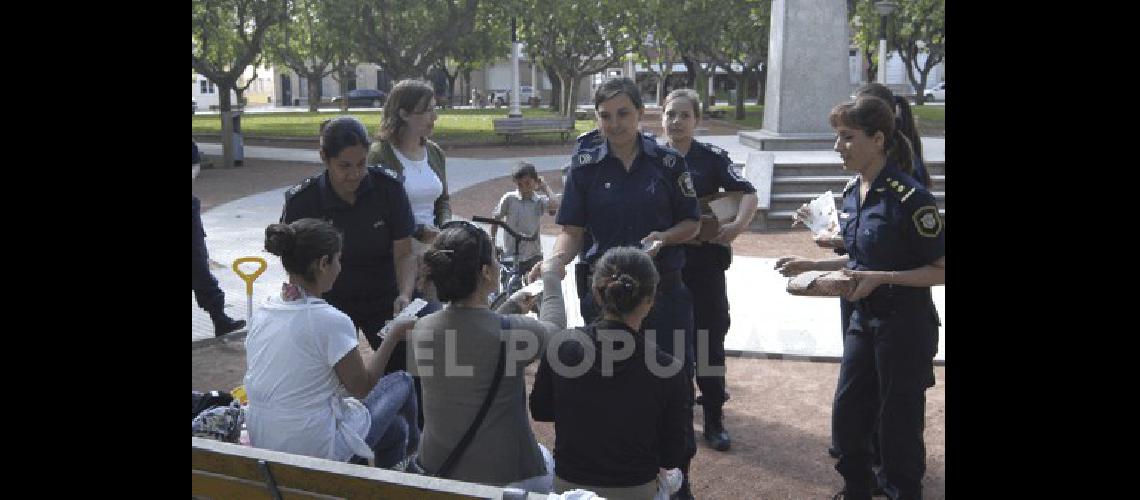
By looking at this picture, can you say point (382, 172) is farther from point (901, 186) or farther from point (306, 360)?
point (901, 186)

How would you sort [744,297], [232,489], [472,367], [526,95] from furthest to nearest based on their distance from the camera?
[526,95] → [744,297] → [472,367] → [232,489]

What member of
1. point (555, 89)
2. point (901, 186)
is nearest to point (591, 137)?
point (901, 186)

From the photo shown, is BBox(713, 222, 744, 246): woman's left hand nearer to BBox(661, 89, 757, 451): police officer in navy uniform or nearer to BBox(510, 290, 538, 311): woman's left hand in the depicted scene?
BBox(661, 89, 757, 451): police officer in navy uniform

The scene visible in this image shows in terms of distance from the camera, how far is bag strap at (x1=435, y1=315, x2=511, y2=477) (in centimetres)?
327

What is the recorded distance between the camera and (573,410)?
3.19m

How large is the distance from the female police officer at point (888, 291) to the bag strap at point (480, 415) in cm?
136

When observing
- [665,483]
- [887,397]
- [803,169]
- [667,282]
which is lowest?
[665,483]

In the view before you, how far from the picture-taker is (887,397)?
155 inches

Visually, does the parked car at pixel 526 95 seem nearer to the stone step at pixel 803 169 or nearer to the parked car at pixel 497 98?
the parked car at pixel 497 98

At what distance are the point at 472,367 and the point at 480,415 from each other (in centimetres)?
15

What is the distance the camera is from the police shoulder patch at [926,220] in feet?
12.3

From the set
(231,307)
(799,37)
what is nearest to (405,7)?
(799,37)
